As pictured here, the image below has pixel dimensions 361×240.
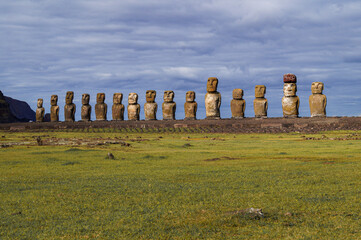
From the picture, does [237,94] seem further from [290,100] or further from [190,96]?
[290,100]

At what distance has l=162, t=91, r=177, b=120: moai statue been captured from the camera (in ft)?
171

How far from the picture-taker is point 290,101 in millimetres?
47469

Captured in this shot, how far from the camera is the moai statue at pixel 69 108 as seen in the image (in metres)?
57.5

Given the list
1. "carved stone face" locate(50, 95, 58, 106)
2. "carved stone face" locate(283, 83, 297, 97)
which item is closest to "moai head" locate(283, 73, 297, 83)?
"carved stone face" locate(283, 83, 297, 97)

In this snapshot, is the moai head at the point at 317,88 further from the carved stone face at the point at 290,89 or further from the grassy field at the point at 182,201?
the grassy field at the point at 182,201

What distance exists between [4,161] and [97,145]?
29.1 ft

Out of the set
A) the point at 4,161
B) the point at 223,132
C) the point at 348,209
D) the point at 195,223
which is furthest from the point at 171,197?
the point at 223,132

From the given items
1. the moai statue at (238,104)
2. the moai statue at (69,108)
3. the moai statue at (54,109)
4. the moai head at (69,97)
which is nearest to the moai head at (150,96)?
the moai statue at (238,104)

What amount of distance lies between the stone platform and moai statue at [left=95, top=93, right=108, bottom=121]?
2.11 meters

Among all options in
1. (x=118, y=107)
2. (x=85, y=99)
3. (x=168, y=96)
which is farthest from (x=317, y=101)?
(x=85, y=99)

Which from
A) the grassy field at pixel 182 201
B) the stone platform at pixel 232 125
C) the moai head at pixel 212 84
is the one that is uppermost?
the moai head at pixel 212 84

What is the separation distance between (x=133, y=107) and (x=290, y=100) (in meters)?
19.1

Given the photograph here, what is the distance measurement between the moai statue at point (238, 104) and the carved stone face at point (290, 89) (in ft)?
16.1

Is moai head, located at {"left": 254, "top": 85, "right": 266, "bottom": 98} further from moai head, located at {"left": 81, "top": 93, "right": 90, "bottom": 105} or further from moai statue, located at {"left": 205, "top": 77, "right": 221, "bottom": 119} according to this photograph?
moai head, located at {"left": 81, "top": 93, "right": 90, "bottom": 105}
